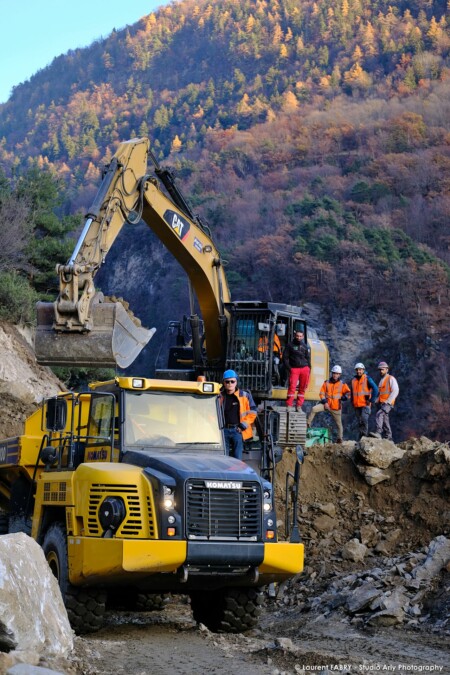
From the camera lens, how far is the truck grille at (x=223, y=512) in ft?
30.8

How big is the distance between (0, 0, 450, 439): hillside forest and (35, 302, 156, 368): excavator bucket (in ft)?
20.1

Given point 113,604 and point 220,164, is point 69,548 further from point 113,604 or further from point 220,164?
point 220,164

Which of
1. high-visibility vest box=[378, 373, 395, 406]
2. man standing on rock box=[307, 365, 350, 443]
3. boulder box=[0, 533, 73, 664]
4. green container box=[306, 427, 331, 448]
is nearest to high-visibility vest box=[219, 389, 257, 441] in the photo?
boulder box=[0, 533, 73, 664]

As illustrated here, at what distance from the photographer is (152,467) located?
9.60 meters

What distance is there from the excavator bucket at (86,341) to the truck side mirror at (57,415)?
9.30ft

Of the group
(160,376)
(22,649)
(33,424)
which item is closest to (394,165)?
(160,376)

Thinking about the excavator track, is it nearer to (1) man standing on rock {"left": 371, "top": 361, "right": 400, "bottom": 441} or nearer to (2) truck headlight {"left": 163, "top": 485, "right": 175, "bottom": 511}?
(1) man standing on rock {"left": 371, "top": 361, "right": 400, "bottom": 441}

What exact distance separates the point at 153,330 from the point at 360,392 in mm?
5146

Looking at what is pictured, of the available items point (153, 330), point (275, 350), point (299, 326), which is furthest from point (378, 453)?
point (153, 330)

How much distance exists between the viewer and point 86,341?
1292 centimetres

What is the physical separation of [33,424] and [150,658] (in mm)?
4448

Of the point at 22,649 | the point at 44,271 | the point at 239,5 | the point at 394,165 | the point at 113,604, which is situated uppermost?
the point at 239,5

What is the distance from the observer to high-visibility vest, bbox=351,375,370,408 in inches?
706

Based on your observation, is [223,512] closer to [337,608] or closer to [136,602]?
[337,608]
